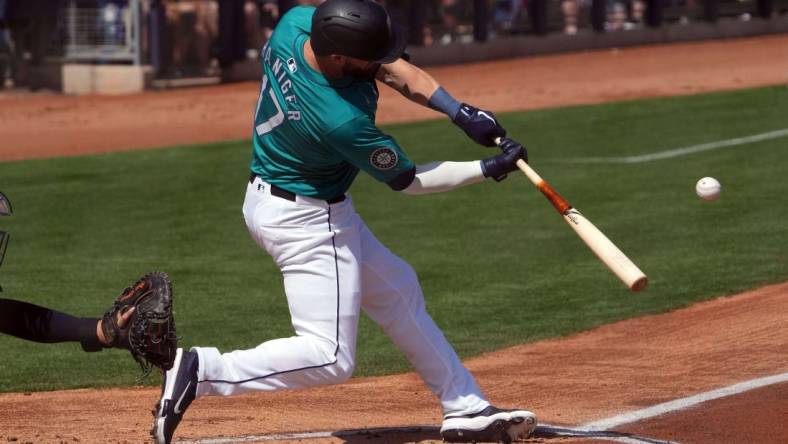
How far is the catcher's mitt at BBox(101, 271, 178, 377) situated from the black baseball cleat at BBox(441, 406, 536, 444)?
1182mm

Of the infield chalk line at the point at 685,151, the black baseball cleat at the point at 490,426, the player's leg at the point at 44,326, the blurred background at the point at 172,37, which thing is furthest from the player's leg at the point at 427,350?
the blurred background at the point at 172,37

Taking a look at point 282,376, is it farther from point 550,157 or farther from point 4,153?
point 4,153

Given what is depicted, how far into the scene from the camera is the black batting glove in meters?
5.59

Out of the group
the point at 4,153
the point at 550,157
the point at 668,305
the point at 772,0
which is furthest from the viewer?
the point at 772,0

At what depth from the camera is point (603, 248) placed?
216 inches

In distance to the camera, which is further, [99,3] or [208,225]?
[99,3]

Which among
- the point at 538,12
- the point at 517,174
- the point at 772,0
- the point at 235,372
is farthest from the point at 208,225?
the point at 772,0

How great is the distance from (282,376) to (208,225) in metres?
7.12

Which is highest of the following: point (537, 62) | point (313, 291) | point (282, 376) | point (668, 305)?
point (313, 291)

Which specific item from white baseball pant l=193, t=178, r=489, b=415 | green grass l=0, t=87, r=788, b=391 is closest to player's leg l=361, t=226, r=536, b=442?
white baseball pant l=193, t=178, r=489, b=415

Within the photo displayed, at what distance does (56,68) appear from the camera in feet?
74.8

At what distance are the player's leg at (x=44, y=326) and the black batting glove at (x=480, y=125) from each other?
5.70 ft

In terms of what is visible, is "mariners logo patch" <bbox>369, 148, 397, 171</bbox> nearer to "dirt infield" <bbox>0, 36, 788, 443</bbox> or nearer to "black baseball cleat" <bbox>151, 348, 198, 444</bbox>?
"black baseball cleat" <bbox>151, 348, 198, 444</bbox>

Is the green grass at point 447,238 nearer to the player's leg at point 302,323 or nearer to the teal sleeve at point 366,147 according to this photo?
the player's leg at point 302,323
